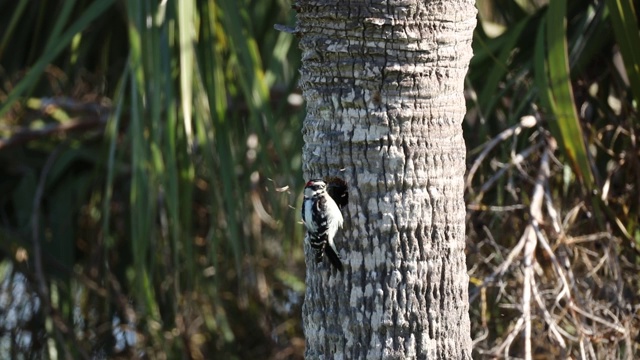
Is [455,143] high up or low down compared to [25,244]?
up

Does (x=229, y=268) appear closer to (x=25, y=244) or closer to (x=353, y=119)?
(x=25, y=244)

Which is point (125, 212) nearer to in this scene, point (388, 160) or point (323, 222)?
point (323, 222)

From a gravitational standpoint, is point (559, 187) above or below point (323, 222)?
above

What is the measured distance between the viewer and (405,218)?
200 centimetres

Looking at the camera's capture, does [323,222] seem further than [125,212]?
No

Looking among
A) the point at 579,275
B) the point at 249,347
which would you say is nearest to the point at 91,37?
the point at 249,347

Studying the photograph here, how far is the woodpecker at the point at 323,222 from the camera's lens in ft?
6.69

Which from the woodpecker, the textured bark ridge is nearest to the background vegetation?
the woodpecker

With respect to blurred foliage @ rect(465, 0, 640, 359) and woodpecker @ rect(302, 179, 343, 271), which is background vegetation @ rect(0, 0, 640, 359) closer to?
blurred foliage @ rect(465, 0, 640, 359)

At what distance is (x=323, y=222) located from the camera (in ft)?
6.84

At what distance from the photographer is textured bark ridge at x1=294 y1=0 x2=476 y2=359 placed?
1977mm

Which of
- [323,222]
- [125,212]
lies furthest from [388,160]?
[125,212]

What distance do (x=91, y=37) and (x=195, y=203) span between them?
95 centimetres

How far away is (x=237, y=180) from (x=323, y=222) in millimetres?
1525
